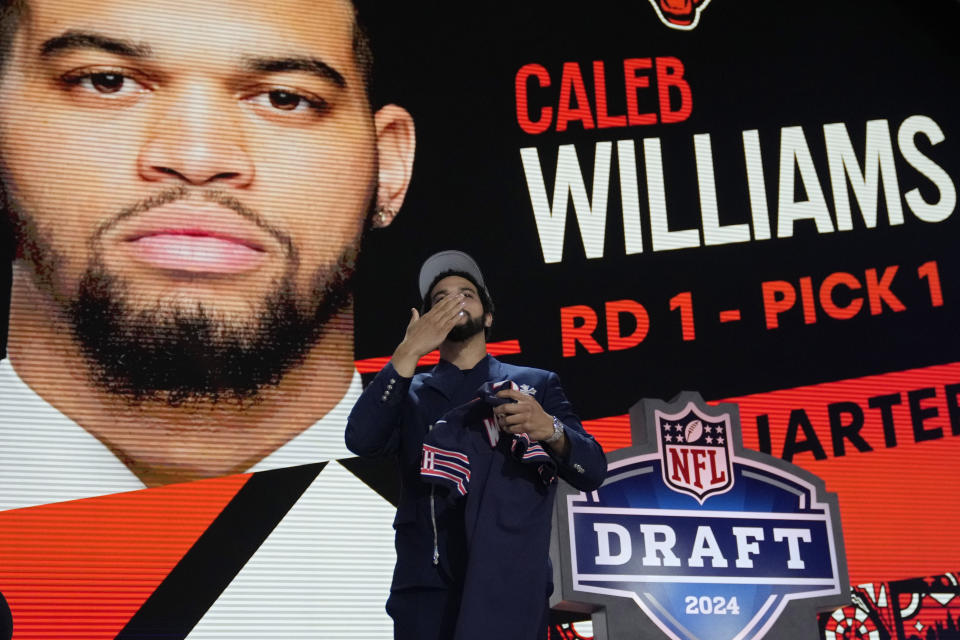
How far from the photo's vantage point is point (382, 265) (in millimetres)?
3795

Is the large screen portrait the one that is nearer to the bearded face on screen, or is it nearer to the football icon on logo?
the bearded face on screen

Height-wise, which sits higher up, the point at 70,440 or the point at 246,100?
the point at 246,100

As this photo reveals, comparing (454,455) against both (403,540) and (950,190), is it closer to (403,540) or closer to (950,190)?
(403,540)

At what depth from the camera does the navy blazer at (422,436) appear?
165 cm

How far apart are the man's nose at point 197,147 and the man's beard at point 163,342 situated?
12cm

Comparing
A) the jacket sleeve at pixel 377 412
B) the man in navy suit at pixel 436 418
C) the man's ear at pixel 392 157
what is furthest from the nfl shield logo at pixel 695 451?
the man's ear at pixel 392 157

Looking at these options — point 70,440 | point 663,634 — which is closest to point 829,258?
point 663,634

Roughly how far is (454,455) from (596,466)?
9.2 inches

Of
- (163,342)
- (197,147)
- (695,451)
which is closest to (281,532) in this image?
(163,342)

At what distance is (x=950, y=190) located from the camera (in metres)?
4.61

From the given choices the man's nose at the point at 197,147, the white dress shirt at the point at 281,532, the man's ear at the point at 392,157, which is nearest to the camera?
the white dress shirt at the point at 281,532

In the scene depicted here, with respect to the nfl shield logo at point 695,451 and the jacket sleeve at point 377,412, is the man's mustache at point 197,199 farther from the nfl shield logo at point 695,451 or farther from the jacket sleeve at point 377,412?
the jacket sleeve at point 377,412

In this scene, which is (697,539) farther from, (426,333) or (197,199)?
(197,199)

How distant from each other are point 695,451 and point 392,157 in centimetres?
192
